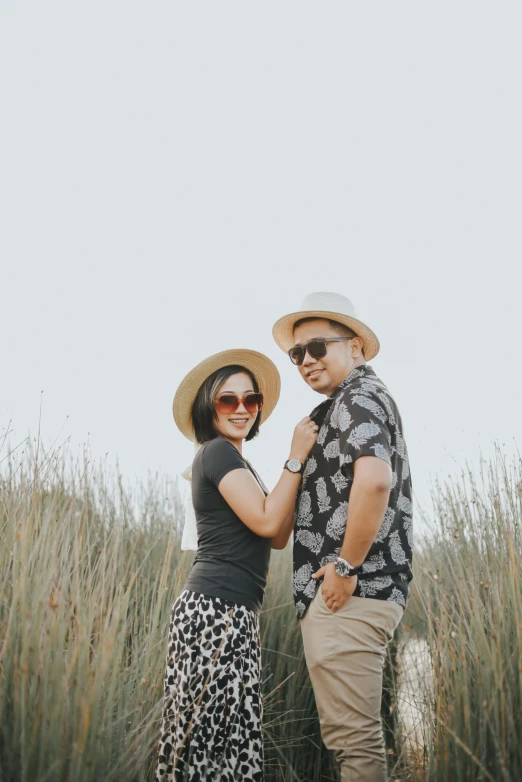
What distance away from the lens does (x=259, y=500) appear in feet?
8.91

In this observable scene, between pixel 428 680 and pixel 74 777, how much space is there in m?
2.18

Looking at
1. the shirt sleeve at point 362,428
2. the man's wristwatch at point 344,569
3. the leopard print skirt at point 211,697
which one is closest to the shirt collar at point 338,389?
the shirt sleeve at point 362,428

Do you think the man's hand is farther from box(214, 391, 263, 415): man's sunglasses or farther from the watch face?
box(214, 391, 263, 415): man's sunglasses

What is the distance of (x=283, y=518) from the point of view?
2.71 metres

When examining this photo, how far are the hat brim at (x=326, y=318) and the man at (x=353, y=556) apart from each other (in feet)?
0.75

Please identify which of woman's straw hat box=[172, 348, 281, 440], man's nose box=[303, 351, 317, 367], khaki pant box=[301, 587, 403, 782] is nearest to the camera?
khaki pant box=[301, 587, 403, 782]

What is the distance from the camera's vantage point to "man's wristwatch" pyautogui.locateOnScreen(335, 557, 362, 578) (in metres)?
2.52

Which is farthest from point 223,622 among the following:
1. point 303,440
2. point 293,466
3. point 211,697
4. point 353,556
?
point 303,440

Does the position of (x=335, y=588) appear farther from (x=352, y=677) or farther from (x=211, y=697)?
(x=211, y=697)

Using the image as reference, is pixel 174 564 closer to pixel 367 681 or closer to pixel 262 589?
pixel 262 589

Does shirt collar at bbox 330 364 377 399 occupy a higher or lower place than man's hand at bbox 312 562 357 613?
higher

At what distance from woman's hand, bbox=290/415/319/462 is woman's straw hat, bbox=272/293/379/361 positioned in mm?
524

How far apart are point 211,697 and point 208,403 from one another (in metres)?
1.25

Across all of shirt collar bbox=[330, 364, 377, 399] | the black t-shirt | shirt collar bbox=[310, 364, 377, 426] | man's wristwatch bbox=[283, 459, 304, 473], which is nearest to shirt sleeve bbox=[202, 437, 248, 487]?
the black t-shirt
